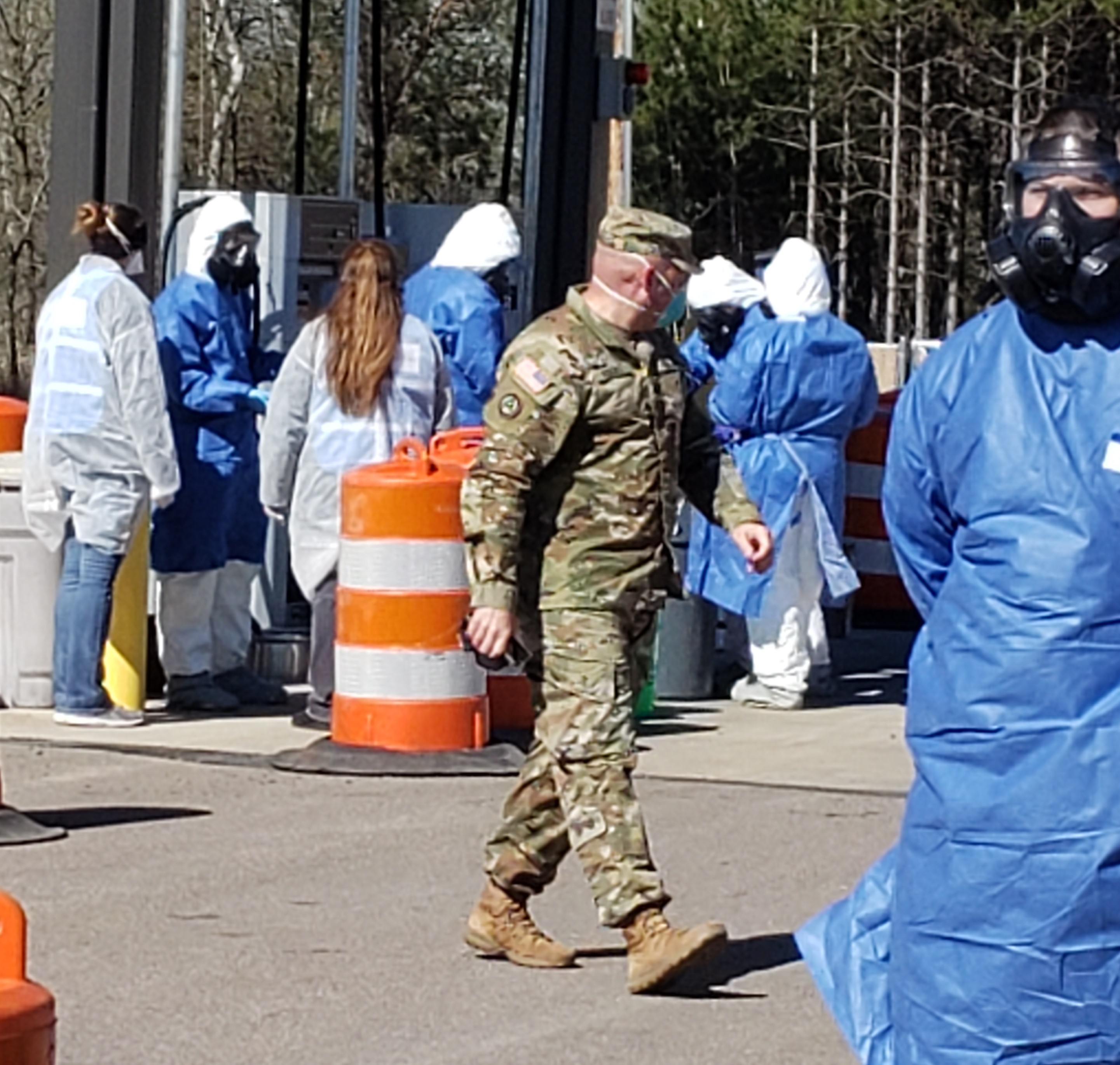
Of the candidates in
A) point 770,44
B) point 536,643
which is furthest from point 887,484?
point 770,44

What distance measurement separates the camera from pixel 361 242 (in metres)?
10.4

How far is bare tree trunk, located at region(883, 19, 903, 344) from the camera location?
42156 mm

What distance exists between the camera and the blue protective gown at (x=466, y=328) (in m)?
11.4

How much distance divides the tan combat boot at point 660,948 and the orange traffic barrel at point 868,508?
8.67 metres

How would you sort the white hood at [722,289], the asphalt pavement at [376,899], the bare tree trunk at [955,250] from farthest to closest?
the bare tree trunk at [955,250]
the white hood at [722,289]
the asphalt pavement at [376,899]

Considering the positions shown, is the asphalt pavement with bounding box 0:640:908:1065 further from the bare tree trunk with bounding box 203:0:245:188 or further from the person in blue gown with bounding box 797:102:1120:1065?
the bare tree trunk with bounding box 203:0:245:188

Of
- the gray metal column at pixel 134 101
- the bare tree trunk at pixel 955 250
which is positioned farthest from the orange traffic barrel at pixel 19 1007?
the bare tree trunk at pixel 955 250

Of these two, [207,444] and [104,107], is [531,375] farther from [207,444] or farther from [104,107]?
[104,107]

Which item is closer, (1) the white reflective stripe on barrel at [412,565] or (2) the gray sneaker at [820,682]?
(1) the white reflective stripe on barrel at [412,565]

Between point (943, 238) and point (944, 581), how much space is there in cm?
4183

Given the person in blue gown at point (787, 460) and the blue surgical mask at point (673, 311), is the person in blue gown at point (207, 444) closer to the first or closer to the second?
the person in blue gown at point (787, 460)

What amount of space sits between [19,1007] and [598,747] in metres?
3.39

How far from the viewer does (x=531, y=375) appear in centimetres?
655

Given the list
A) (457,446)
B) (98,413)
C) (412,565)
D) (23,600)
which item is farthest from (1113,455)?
(23,600)
